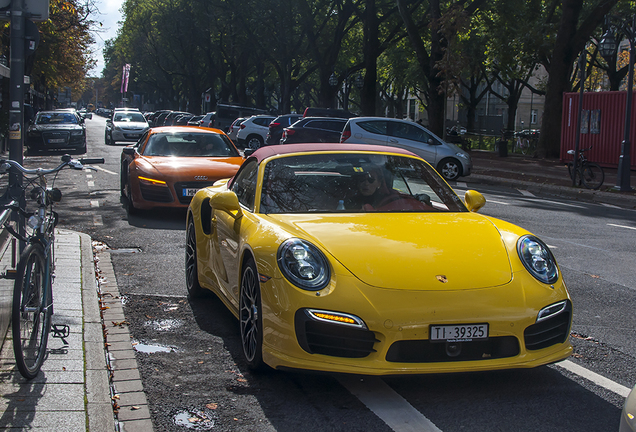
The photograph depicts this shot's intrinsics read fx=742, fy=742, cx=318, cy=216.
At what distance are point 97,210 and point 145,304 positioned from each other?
6227 millimetres

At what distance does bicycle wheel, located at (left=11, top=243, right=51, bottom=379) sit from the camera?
12.2ft

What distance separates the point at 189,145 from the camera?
1234 centimetres

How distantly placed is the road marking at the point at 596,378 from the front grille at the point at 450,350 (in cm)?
74

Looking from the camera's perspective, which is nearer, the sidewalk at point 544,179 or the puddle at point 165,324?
the puddle at point 165,324

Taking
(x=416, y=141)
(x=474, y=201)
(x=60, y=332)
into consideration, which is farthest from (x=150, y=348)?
(x=416, y=141)

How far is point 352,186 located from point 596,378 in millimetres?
2000

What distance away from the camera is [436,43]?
27.7m

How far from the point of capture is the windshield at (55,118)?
2925 cm

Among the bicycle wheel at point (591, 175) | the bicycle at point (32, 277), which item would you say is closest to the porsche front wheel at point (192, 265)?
the bicycle at point (32, 277)

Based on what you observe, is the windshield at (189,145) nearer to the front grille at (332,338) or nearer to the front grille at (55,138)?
the front grille at (332,338)

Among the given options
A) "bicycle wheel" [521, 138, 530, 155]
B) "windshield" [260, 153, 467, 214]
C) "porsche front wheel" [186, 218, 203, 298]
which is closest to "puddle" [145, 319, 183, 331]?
"porsche front wheel" [186, 218, 203, 298]

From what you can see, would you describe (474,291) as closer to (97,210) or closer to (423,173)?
(423,173)

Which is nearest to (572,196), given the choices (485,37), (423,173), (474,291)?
(423,173)

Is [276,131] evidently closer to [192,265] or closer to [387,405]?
[192,265]
